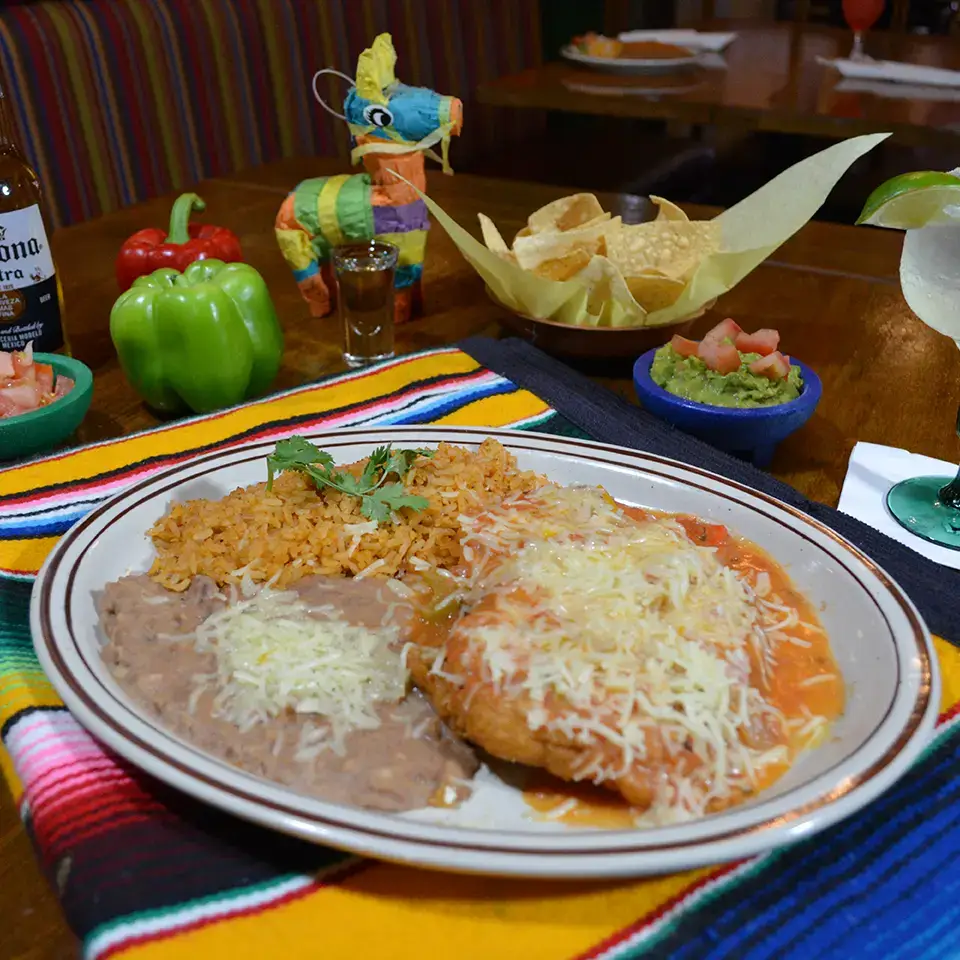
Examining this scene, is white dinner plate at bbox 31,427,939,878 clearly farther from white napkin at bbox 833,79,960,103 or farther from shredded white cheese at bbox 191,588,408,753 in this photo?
white napkin at bbox 833,79,960,103

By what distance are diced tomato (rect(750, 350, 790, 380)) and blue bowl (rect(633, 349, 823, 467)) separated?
0.05 metres

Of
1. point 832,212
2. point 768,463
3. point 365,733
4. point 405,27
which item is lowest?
point 832,212

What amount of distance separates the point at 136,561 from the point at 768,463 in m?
1.15

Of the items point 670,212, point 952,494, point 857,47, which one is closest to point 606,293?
point 670,212

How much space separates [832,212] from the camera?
5371mm

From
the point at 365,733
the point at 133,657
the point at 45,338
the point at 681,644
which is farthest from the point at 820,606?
the point at 45,338

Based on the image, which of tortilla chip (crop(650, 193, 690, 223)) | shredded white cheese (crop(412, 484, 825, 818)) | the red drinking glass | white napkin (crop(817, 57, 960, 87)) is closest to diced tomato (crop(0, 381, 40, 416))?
shredded white cheese (crop(412, 484, 825, 818))

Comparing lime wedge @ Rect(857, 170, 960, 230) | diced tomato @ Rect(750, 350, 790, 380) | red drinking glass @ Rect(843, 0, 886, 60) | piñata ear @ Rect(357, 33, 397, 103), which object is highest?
piñata ear @ Rect(357, 33, 397, 103)

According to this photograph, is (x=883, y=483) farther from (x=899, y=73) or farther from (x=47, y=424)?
(x=899, y=73)

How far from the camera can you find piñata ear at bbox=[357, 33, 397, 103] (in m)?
2.13

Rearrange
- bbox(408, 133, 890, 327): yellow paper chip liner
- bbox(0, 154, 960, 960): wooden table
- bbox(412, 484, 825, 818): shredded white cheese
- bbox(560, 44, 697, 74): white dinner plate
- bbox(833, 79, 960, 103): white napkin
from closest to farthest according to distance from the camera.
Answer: bbox(412, 484, 825, 818): shredded white cheese → bbox(0, 154, 960, 960): wooden table → bbox(408, 133, 890, 327): yellow paper chip liner → bbox(833, 79, 960, 103): white napkin → bbox(560, 44, 697, 74): white dinner plate

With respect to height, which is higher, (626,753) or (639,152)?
(626,753)

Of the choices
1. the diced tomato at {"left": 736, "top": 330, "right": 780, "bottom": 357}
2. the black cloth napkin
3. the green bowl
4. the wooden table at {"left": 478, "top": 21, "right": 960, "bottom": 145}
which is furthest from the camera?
the wooden table at {"left": 478, "top": 21, "right": 960, "bottom": 145}

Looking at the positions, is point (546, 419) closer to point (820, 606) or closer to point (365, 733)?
point (820, 606)
